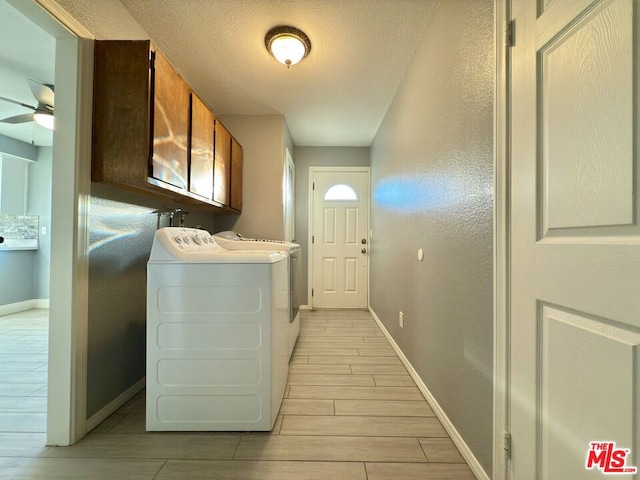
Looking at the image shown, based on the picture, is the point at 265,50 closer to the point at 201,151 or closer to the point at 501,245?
the point at 201,151

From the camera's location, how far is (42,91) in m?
2.20

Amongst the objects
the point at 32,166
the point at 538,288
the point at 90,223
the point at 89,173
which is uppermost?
the point at 32,166

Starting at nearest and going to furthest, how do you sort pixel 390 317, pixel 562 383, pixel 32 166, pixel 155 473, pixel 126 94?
1. pixel 562 383
2. pixel 155 473
3. pixel 126 94
4. pixel 390 317
5. pixel 32 166

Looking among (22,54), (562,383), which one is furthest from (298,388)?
(22,54)

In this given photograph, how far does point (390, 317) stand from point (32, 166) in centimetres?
541

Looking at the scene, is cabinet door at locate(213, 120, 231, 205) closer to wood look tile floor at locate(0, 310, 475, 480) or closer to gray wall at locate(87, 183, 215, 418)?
gray wall at locate(87, 183, 215, 418)

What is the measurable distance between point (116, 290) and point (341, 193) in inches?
122

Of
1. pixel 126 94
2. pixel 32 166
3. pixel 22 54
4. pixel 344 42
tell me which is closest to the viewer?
pixel 126 94

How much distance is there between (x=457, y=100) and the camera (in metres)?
1.38

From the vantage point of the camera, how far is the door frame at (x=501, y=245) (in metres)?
1.00

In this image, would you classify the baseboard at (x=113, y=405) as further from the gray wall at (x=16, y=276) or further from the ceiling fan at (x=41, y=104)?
the gray wall at (x=16, y=276)

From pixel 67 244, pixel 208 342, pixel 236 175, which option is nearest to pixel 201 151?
pixel 236 175

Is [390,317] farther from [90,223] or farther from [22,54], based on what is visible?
[22,54]

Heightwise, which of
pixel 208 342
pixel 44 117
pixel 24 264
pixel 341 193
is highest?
pixel 44 117
